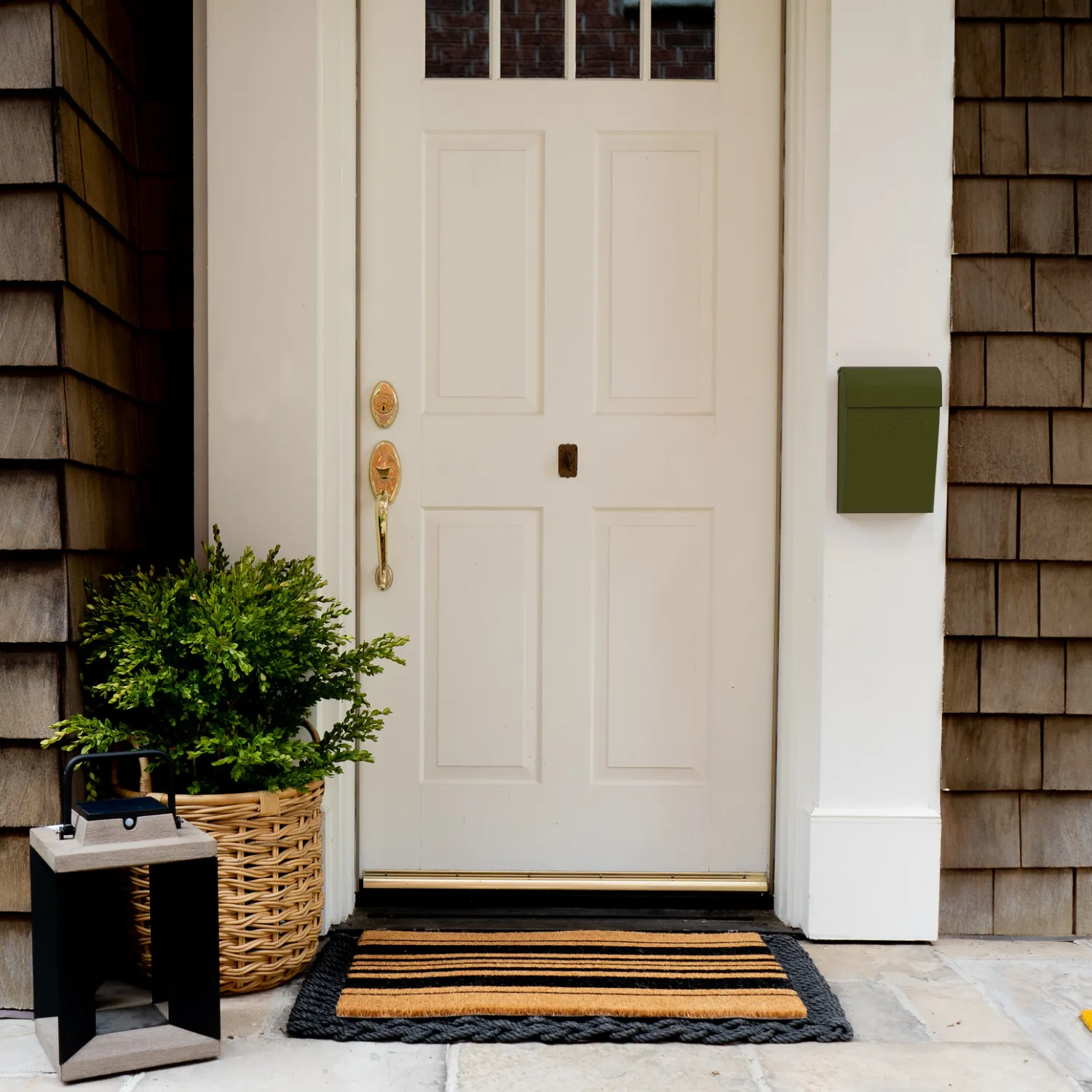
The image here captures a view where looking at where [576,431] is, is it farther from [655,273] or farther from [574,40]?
[574,40]

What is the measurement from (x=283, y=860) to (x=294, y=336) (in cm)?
99

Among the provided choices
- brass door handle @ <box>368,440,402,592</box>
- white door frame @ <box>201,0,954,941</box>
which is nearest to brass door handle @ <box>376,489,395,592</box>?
brass door handle @ <box>368,440,402,592</box>

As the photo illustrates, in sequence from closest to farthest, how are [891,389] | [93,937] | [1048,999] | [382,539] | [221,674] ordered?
[93,937] < [221,674] < [1048,999] < [891,389] < [382,539]

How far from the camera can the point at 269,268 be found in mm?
1966

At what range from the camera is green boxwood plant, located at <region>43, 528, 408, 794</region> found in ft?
5.38

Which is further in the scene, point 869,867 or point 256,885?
point 869,867

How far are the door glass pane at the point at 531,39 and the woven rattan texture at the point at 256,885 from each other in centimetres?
154

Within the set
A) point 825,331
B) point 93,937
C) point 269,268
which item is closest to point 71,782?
point 93,937

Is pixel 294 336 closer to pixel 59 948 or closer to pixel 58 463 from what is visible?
pixel 58 463

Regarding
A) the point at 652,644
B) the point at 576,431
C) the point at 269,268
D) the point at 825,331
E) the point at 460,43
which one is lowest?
the point at 652,644

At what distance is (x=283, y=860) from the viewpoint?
1718mm

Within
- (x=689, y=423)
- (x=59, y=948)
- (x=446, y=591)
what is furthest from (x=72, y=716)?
(x=689, y=423)

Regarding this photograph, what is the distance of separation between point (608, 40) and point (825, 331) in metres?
0.79

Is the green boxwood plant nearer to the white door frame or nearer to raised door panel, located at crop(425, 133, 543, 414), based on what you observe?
the white door frame
